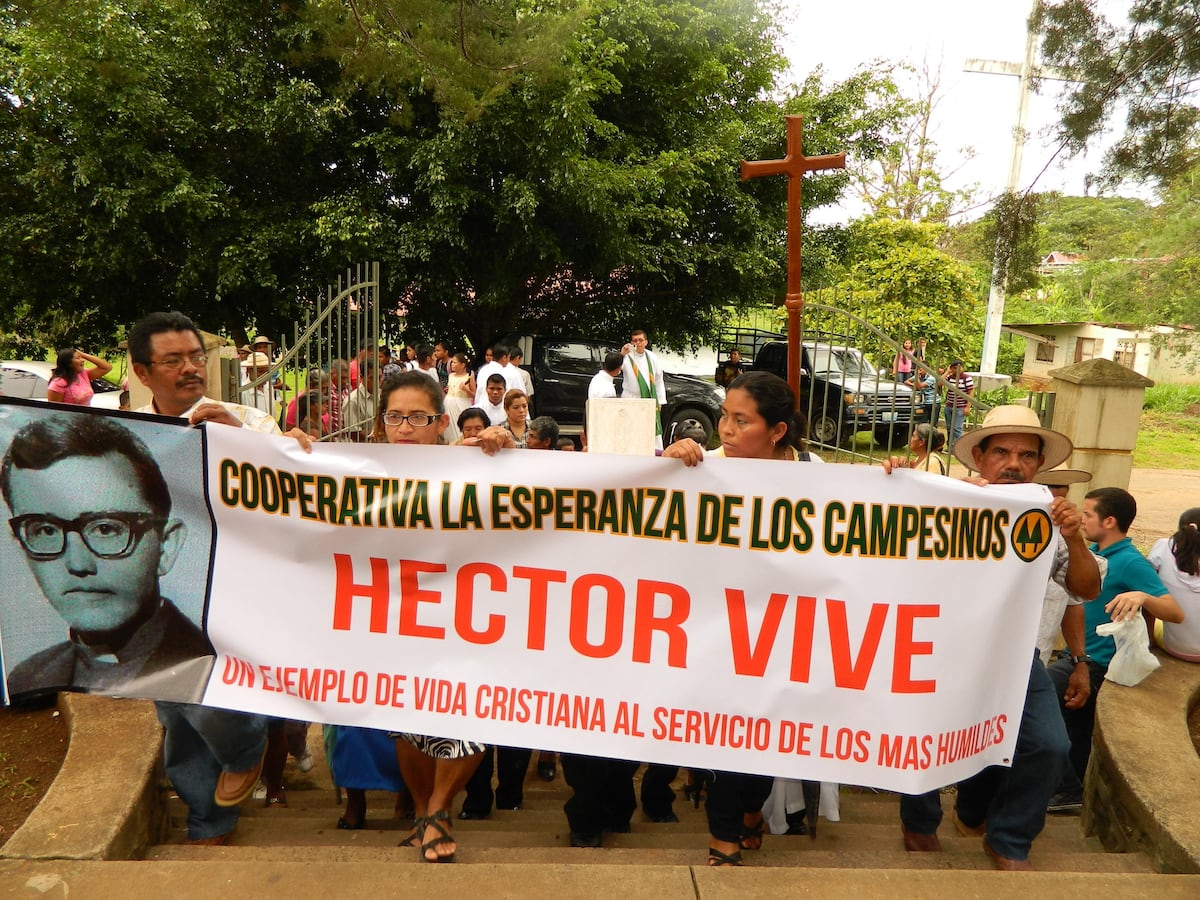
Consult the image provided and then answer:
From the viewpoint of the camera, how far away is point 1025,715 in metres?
2.96

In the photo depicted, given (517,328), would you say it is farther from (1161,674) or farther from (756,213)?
(1161,674)

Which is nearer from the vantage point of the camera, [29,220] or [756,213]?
[29,220]

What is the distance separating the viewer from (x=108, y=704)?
11.2 ft

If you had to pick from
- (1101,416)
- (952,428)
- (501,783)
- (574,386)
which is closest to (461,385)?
(574,386)

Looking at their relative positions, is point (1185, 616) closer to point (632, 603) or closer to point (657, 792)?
point (657, 792)

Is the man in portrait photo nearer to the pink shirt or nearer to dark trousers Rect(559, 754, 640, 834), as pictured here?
dark trousers Rect(559, 754, 640, 834)

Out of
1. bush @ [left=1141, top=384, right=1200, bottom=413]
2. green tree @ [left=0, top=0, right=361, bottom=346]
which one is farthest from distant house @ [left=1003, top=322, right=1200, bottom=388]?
green tree @ [left=0, top=0, right=361, bottom=346]

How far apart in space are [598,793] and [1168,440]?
2033 cm

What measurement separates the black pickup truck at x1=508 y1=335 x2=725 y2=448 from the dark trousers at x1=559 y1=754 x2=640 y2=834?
11.0m

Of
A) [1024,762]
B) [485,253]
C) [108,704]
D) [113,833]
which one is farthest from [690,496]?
[485,253]

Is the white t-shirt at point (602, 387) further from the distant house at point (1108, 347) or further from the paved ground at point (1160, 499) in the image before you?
the distant house at point (1108, 347)

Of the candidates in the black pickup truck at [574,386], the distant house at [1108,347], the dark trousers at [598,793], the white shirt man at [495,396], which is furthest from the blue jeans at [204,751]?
the distant house at [1108,347]

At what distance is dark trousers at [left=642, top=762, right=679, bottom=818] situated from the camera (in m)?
3.52

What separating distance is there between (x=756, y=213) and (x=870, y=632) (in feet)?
47.4
